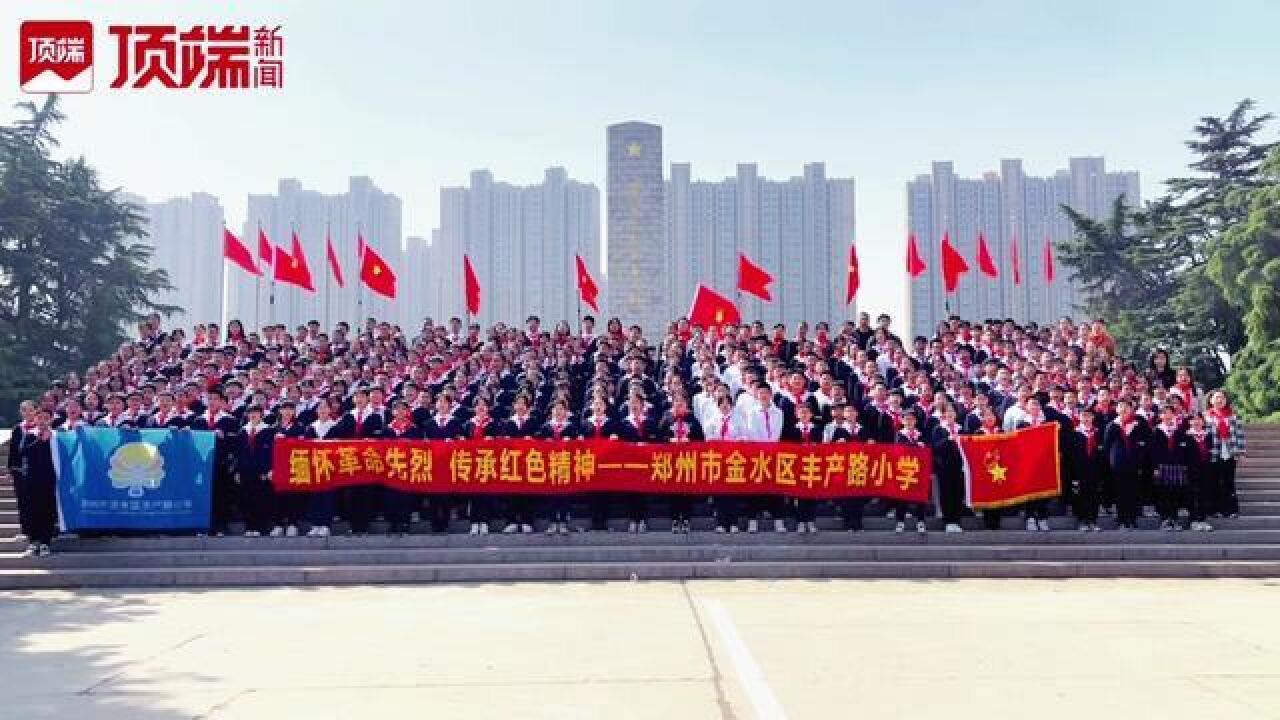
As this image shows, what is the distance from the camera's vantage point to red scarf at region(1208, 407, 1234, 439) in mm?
10711

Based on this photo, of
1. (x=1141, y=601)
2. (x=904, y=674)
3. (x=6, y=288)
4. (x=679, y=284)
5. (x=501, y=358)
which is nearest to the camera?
(x=904, y=674)

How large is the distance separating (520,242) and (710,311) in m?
45.6

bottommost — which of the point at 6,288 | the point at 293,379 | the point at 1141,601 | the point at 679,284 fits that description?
the point at 1141,601

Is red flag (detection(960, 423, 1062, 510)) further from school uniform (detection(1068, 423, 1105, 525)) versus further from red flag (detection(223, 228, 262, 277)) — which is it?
red flag (detection(223, 228, 262, 277))

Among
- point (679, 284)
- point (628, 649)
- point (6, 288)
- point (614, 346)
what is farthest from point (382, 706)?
point (679, 284)

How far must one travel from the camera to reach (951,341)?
46.8ft

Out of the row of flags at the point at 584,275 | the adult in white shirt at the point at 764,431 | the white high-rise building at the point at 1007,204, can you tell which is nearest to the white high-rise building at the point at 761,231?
the white high-rise building at the point at 1007,204

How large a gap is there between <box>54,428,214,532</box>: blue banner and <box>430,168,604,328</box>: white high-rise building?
49579mm

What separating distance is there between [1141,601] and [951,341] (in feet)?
22.2

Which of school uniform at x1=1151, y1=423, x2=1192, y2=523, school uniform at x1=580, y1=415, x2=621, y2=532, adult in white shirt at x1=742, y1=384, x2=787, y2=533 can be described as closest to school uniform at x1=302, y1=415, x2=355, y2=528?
school uniform at x1=580, y1=415, x2=621, y2=532

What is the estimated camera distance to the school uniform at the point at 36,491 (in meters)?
9.84

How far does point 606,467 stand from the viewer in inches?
408

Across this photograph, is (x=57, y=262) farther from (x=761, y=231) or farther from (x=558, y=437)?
(x=761, y=231)

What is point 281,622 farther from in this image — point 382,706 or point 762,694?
point 762,694
